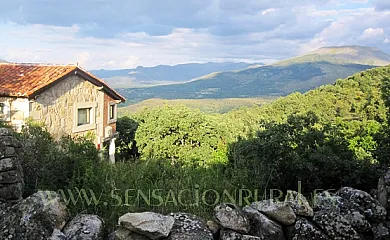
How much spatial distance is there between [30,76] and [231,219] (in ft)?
43.2

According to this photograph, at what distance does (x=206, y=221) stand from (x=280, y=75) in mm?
105773

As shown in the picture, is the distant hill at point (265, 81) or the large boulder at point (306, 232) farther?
the distant hill at point (265, 81)

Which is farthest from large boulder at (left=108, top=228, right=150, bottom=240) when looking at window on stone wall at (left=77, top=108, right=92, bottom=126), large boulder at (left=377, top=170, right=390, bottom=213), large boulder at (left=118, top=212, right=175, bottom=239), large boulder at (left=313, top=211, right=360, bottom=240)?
window on stone wall at (left=77, top=108, right=92, bottom=126)

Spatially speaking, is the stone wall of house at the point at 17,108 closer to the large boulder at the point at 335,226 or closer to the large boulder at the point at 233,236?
the large boulder at the point at 233,236

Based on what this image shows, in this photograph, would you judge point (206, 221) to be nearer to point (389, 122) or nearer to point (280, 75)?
point (389, 122)

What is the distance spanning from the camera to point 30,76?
14.2 metres

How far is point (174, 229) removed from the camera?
10.6 feet

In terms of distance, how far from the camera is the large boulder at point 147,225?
311 cm

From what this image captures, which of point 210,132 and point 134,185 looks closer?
point 134,185

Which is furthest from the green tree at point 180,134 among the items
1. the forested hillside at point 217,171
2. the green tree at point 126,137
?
the forested hillside at point 217,171

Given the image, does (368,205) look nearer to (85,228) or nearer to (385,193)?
(385,193)

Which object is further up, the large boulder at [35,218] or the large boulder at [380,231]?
the large boulder at [35,218]

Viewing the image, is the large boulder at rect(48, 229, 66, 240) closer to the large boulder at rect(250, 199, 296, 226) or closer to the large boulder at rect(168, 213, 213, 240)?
the large boulder at rect(168, 213, 213, 240)

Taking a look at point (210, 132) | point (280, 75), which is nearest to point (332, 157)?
point (210, 132)
